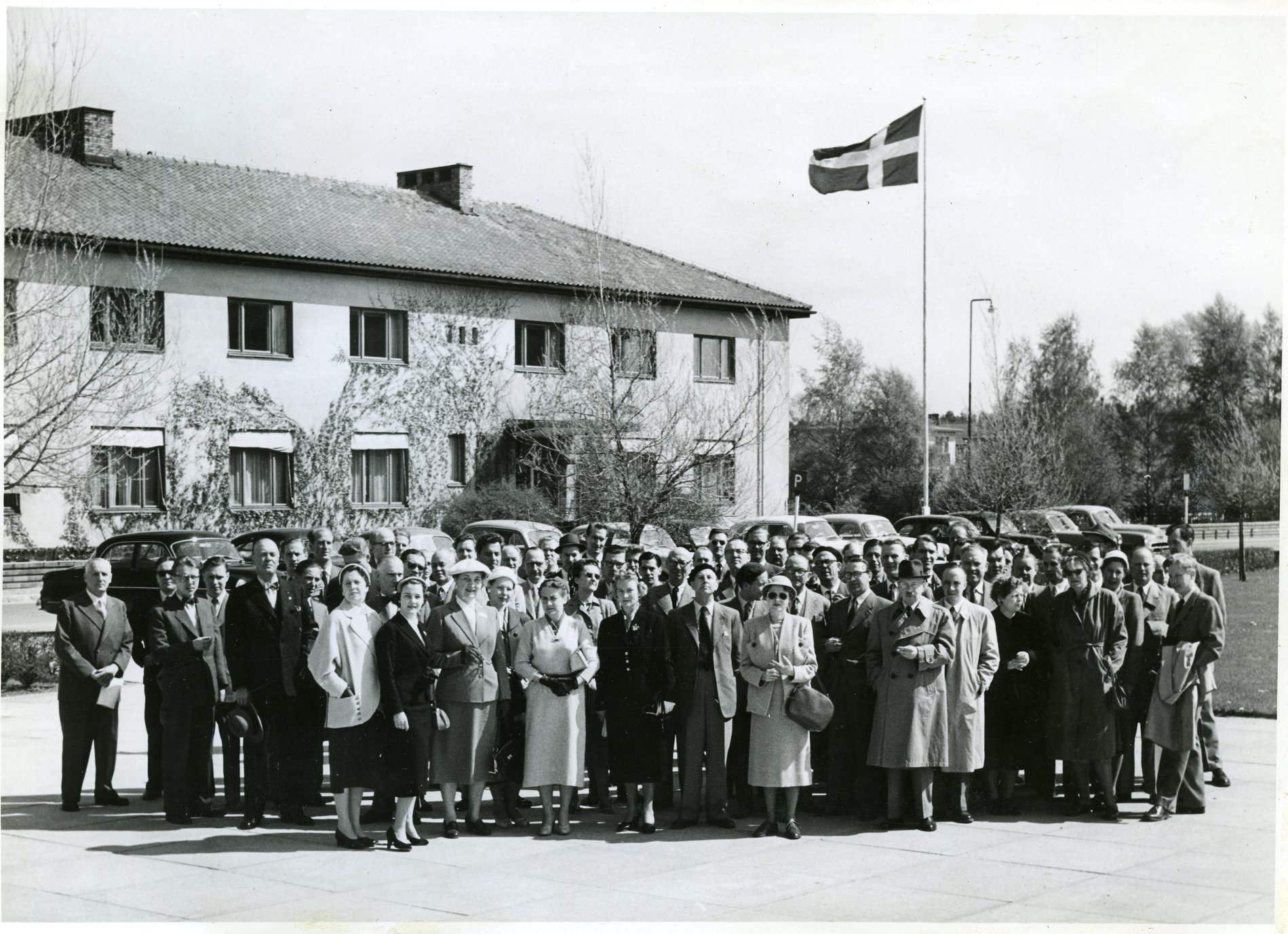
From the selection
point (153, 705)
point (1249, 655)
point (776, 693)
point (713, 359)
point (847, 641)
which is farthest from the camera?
point (713, 359)

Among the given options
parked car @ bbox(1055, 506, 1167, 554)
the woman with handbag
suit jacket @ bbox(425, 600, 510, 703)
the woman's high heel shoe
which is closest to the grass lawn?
the woman with handbag

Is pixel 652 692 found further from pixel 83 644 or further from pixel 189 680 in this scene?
pixel 83 644

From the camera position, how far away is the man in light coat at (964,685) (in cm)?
958

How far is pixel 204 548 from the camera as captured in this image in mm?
20641

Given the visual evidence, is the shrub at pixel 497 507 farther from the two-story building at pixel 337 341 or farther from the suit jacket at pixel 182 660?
the suit jacket at pixel 182 660

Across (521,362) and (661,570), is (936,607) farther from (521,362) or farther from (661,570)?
(521,362)

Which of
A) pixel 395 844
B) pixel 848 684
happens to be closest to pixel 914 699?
pixel 848 684

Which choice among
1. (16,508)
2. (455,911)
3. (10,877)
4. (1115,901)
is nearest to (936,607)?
(1115,901)

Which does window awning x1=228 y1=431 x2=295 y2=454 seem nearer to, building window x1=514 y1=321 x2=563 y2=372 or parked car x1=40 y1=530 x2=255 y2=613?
building window x1=514 y1=321 x2=563 y2=372

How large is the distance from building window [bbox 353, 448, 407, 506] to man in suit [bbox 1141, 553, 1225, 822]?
78.3 feet

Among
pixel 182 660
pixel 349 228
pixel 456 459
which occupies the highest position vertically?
pixel 349 228

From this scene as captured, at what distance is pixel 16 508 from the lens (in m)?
24.8

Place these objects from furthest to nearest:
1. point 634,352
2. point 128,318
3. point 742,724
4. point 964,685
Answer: point 634,352 < point 128,318 < point 742,724 < point 964,685

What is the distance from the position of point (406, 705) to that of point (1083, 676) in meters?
4.91
